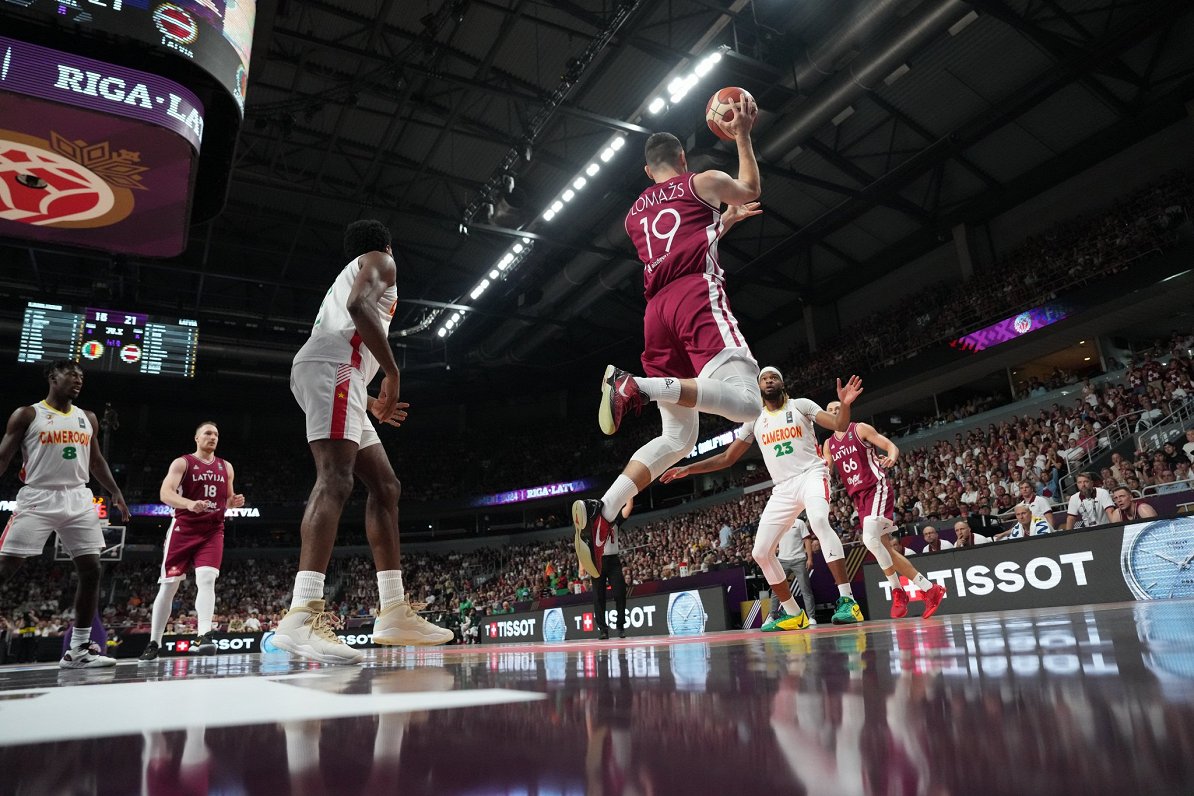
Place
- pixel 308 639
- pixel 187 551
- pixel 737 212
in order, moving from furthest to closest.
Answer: pixel 187 551 → pixel 737 212 → pixel 308 639

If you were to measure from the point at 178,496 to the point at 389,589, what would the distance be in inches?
124

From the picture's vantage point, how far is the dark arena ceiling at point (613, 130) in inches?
459

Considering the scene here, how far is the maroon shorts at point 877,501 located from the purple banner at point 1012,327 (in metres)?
10.3

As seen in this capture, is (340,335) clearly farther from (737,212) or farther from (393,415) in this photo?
(737,212)

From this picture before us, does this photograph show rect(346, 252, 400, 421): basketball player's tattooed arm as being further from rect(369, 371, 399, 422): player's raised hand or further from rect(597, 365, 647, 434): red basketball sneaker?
rect(597, 365, 647, 434): red basketball sneaker

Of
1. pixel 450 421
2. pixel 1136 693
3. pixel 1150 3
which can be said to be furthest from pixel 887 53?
pixel 450 421

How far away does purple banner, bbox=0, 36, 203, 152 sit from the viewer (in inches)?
220

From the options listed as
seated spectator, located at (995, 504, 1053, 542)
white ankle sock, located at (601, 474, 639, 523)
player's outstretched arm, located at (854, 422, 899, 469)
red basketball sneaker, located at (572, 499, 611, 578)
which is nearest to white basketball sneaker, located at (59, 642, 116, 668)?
red basketball sneaker, located at (572, 499, 611, 578)

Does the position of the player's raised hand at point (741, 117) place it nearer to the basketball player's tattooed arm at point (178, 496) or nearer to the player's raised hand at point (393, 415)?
the player's raised hand at point (393, 415)

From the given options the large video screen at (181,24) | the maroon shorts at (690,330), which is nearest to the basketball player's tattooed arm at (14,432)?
the large video screen at (181,24)

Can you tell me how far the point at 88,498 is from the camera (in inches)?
182

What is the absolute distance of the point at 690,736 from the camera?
0.60 meters

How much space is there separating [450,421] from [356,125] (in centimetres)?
1706

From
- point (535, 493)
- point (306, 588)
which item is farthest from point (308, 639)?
point (535, 493)
